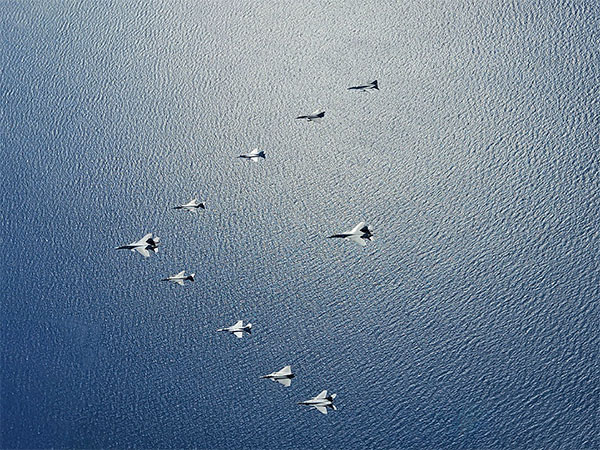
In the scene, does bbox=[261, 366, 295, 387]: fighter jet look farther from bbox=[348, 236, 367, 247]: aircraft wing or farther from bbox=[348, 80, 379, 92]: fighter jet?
bbox=[348, 80, 379, 92]: fighter jet

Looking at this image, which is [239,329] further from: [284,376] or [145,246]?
[145,246]

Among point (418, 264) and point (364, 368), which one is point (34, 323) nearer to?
point (364, 368)

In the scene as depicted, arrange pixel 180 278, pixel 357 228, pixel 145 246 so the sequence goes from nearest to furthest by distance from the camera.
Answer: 1. pixel 357 228
2. pixel 180 278
3. pixel 145 246

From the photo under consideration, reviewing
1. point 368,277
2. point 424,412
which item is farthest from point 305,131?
point 424,412

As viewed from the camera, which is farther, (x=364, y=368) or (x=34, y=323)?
(x=34, y=323)

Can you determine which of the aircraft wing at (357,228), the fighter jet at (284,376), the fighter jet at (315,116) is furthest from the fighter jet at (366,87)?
the fighter jet at (284,376)

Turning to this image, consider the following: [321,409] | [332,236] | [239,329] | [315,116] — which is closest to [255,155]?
[315,116]
